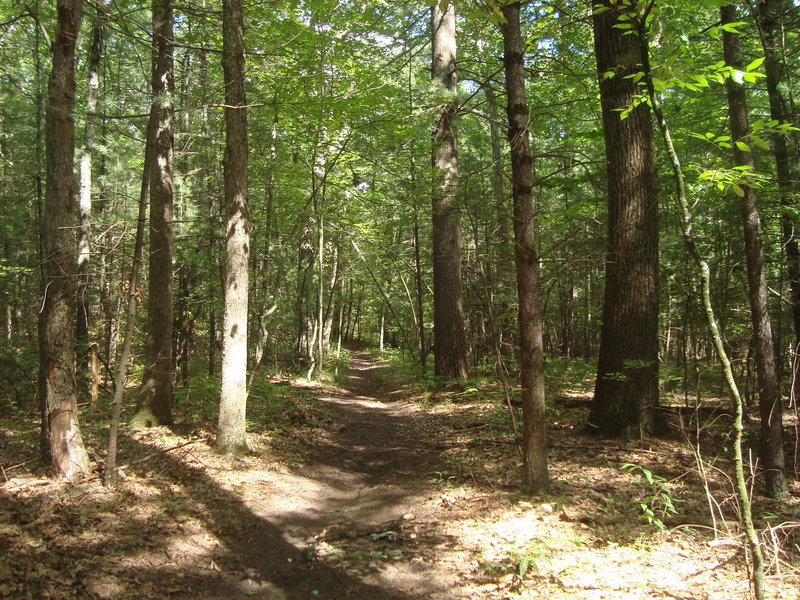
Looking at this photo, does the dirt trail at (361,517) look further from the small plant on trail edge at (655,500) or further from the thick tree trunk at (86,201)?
the thick tree trunk at (86,201)

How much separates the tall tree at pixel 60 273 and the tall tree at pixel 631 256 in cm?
620

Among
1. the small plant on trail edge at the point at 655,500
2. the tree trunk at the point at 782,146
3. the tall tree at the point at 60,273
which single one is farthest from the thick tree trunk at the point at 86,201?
the tree trunk at the point at 782,146

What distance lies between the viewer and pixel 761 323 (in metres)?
5.46

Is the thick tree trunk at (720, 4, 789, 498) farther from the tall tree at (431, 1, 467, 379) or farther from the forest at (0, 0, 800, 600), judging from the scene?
the tall tree at (431, 1, 467, 379)

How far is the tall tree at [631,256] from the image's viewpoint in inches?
246

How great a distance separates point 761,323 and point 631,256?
160 centimetres

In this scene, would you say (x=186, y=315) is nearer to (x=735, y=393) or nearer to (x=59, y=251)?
(x=59, y=251)

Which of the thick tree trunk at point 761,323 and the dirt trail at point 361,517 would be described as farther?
the thick tree trunk at point 761,323

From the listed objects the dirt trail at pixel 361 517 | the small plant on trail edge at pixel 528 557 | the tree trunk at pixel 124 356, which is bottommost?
the dirt trail at pixel 361 517

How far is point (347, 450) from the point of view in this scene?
319 inches

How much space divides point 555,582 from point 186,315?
9849 mm

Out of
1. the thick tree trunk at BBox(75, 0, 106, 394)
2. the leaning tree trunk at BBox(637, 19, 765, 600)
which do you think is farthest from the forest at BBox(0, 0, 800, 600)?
the thick tree trunk at BBox(75, 0, 106, 394)

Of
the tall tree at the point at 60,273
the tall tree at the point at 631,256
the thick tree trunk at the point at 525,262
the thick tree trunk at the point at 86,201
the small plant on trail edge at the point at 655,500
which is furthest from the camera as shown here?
the thick tree trunk at the point at 86,201

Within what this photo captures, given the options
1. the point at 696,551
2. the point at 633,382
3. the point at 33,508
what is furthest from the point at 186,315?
the point at 696,551
